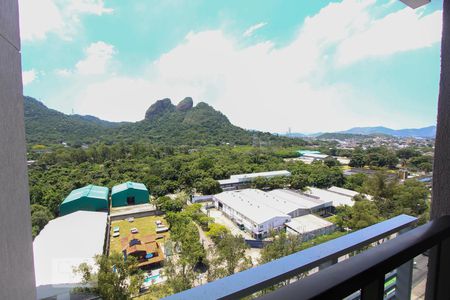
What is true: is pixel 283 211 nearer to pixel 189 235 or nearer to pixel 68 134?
pixel 189 235

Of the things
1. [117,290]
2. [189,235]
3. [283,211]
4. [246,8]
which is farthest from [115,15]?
[283,211]

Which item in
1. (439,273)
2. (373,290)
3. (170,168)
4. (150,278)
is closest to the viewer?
(373,290)

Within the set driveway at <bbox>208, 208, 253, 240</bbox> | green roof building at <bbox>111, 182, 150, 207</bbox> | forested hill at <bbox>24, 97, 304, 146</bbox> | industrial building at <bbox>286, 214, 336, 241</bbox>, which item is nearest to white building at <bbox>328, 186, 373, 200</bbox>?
industrial building at <bbox>286, 214, 336, 241</bbox>

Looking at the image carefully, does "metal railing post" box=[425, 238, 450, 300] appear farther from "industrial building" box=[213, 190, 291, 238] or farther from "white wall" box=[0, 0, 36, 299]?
"industrial building" box=[213, 190, 291, 238]

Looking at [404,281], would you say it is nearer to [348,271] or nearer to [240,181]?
[348,271]

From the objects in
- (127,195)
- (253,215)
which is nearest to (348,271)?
(253,215)

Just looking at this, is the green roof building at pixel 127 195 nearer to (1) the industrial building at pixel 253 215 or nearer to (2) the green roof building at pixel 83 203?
(2) the green roof building at pixel 83 203

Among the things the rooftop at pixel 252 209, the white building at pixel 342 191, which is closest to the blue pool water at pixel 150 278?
the rooftop at pixel 252 209
